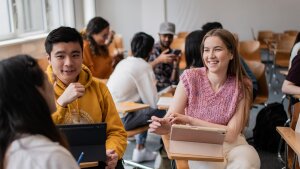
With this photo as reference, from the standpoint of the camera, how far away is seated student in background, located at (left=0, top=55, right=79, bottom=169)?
924mm

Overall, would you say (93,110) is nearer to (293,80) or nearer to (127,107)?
(127,107)

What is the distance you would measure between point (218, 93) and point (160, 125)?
1.59ft

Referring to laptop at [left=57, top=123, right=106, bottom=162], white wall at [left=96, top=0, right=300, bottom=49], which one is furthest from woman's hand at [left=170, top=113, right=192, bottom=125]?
white wall at [left=96, top=0, right=300, bottom=49]

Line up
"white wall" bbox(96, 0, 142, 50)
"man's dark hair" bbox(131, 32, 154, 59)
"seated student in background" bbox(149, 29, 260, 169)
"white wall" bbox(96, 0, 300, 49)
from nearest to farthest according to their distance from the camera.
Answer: "seated student in background" bbox(149, 29, 260, 169) < "man's dark hair" bbox(131, 32, 154, 59) < "white wall" bbox(96, 0, 142, 50) < "white wall" bbox(96, 0, 300, 49)

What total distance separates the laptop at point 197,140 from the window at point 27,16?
328 centimetres

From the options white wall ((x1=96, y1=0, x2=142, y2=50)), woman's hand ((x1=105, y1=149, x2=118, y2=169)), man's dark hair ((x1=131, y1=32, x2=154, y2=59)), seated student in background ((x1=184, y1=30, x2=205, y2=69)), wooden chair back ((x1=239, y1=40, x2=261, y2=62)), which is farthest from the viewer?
white wall ((x1=96, y1=0, x2=142, y2=50))

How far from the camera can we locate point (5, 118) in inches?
37.3

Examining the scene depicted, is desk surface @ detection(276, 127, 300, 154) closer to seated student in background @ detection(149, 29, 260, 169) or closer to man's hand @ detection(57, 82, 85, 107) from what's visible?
seated student in background @ detection(149, 29, 260, 169)

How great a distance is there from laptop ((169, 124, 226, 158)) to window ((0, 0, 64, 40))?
3.28 metres

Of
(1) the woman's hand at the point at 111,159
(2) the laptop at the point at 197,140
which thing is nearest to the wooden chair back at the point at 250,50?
(2) the laptop at the point at 197,140

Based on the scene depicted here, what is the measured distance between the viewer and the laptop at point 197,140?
177 cm

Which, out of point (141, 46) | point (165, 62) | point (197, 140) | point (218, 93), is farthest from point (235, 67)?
point (165, 62)

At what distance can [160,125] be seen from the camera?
6.45ft

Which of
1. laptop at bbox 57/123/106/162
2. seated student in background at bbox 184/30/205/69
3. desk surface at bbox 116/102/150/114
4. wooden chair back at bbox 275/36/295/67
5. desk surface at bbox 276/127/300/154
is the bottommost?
wooden chair back at bbox 275/36/295/67
